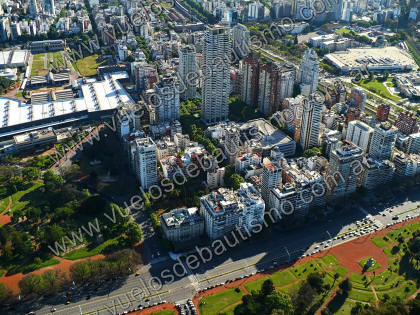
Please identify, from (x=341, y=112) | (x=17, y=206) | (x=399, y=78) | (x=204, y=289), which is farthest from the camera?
(x=399, y=78)

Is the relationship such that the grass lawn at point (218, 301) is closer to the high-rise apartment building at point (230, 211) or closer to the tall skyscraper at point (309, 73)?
the high-rise apartment building at point (230, 211)

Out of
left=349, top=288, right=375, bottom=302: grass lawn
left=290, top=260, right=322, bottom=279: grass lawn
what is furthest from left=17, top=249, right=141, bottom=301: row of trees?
left=349, top=288, right=375, bottom=302: grass lawn

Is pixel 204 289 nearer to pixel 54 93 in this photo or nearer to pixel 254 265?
pixel 254 265

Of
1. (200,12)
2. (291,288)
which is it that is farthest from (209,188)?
(200,12)

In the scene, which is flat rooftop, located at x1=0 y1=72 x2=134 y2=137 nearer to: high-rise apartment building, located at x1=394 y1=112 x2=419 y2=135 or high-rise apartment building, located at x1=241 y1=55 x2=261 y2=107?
high-rise apartment building, located at x1=241 y1=55 x2=261 y2=107

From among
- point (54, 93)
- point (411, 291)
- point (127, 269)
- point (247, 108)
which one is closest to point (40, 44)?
point (54, 93)

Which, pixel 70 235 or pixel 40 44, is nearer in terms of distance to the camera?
pixel 70 235
